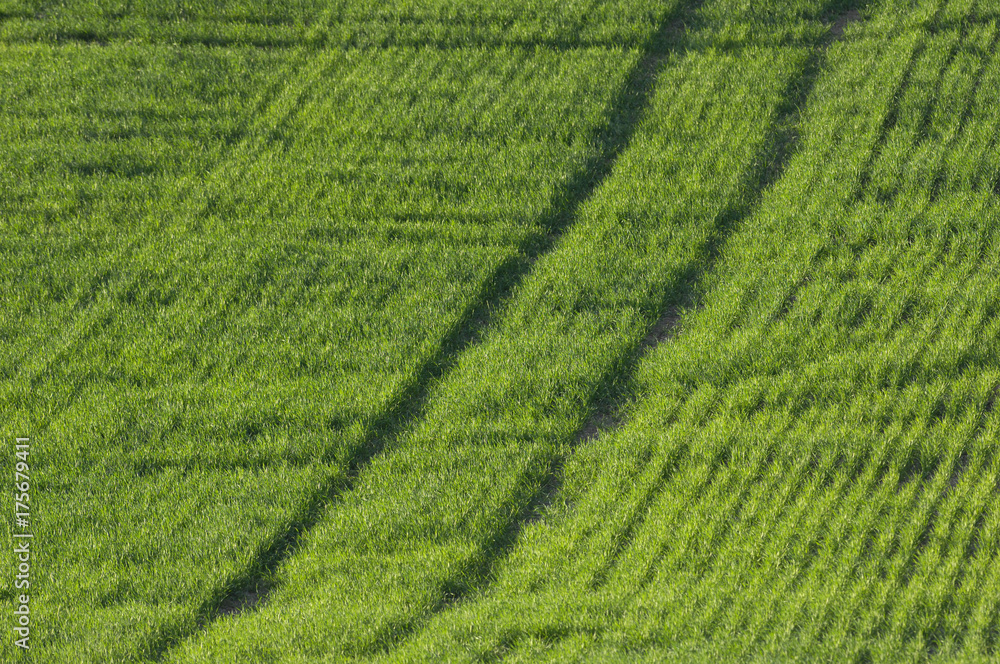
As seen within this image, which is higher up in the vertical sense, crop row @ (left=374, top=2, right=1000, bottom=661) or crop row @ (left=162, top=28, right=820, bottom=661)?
crop row @ (left=162, top=28, right=820, bottom=661)

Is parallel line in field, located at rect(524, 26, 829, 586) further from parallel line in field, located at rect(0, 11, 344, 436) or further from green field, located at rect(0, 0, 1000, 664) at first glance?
parallel line in field, located at rect(0, 11, 344, 436)

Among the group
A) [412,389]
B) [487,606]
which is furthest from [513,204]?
[487,606]

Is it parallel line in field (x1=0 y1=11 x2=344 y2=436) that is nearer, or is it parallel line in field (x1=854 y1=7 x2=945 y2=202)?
parallel line in field (x1=0 y1=11 x2=344 y2=436)

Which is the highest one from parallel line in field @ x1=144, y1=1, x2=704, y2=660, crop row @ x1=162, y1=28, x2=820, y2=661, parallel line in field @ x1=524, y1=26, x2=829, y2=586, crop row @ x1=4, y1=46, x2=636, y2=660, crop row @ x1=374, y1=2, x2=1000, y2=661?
crop row @ x1=4, y1=46, x2=636, y2=660

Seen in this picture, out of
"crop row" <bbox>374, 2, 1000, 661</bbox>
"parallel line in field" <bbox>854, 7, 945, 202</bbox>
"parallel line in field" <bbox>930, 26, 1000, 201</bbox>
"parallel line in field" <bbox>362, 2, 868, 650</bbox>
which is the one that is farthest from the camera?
"parallel line in field" <bbox>854, 7, 945, 202</bbox>

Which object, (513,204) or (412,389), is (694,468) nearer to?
(412,389)

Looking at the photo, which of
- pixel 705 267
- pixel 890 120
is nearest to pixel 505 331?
pixel 705 267

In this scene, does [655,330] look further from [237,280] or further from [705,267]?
[237,280]

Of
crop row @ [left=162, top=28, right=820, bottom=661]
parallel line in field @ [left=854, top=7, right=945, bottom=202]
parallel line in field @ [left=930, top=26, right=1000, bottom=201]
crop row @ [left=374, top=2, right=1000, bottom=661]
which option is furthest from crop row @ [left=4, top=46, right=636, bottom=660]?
parallel line in field @ [left=930, top=26, right=1000, bottom=201]

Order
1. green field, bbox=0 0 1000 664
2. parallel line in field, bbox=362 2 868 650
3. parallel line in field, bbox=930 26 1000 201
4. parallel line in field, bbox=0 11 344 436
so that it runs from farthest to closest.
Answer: parallel line in field, bbox=930 26 1000 201 → parallel line in field, bbox=0 11 344 436 → parallel line in field, bbox=362 2 868 650 → green field, bbox=0 0 1000 664
